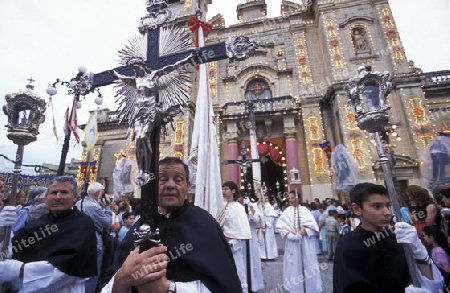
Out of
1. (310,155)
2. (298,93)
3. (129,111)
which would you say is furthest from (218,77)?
(129,111)

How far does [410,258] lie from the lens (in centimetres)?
212

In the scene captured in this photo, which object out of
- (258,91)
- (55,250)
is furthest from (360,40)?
(55,250)

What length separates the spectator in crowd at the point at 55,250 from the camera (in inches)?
89.5

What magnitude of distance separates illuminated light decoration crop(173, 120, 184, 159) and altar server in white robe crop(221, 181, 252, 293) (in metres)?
10.9

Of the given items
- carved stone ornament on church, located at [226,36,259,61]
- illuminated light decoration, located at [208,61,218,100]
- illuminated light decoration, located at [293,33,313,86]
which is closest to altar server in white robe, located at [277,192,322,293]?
carved stone ornament on church, located at [226,36,259,61]

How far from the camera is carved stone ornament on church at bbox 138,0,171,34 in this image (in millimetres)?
2277

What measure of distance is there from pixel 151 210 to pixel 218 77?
18444mm

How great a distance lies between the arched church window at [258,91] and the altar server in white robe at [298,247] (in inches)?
532

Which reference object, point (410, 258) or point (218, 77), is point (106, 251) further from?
point (218, 77)

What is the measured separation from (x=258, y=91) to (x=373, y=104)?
16086mm

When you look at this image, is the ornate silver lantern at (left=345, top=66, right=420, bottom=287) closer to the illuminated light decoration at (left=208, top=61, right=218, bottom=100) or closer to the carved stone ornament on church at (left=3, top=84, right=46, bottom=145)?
the carved stone ornament on church at (left=3, top=84, right=46, bottom=145)

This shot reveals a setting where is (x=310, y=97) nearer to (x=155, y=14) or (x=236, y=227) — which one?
(x=236, y=227)

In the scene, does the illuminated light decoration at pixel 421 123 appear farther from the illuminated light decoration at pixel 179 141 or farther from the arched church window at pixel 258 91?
the illuminated light decoration at pixel 179 141

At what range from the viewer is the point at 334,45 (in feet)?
52.2
